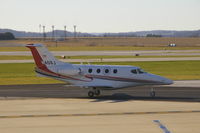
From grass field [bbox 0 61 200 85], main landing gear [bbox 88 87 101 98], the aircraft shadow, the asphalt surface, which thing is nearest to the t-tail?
→ the asphalt surface

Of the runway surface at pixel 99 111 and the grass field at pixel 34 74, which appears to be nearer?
the runway surface at pixel 99 111

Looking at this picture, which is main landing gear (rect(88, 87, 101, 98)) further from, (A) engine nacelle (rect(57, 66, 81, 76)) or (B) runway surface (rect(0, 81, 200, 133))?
(A) engine nacelle (rect(57, 66, 81, 76))

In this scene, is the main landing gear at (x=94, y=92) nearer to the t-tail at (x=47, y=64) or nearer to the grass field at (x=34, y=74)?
the t-tail at (x=47, y=64)

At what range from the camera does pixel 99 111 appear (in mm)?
26766

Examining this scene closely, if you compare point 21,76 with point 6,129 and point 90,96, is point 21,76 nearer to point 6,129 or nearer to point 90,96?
point 90,96

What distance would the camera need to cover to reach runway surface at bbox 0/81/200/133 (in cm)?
2169

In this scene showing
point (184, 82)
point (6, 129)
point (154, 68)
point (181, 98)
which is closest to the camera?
point (6, 129)

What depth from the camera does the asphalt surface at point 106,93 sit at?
33.5m

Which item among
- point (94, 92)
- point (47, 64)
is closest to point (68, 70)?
point (47, 64)

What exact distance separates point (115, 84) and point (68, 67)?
4.30m

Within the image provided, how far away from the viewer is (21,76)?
51312 mm

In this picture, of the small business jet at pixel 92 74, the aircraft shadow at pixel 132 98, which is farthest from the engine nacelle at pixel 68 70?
the aircraft shadow at pixel 132 98

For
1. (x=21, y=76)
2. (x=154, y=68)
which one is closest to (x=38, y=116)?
(x=21, y=76)

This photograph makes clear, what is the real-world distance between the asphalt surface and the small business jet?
3.50 ft
